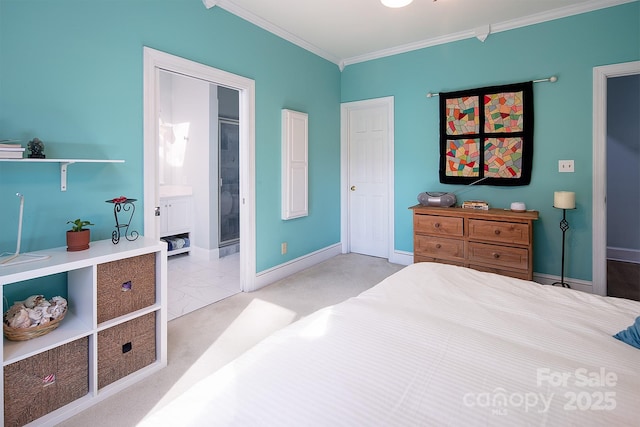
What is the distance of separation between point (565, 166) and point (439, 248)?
4.63 feet

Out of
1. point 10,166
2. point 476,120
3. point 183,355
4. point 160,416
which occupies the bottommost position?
point 183,355

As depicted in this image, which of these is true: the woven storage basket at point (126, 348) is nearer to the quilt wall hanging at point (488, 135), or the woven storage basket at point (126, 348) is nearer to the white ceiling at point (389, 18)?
the white ceiling at point (389, 18)

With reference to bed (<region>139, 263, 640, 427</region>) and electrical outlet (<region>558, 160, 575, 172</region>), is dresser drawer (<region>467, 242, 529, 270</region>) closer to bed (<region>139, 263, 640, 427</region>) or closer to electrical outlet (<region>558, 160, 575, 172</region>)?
electrical outlet (<region>558, 160, 575, 172</region>)

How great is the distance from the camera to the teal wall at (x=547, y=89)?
10.1 feet

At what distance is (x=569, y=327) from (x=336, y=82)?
405 cm

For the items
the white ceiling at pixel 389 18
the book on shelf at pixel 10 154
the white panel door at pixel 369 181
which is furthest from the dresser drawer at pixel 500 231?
the book on shelf at pixel 10 154

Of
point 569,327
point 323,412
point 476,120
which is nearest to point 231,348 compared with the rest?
point 323,412

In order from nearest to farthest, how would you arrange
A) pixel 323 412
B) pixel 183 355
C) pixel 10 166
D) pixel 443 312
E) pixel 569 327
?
pixel 323 412, pixel 569 327, pixel 443 312, pixel 10 166, pixel 183 355

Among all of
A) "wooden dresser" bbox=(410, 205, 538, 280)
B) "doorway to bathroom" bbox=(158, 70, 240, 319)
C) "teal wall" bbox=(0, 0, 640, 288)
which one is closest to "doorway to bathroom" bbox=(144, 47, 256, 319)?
"doorway to bathroom" bbox=(158, 70, 240, 319)

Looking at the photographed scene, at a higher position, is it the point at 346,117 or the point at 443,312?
the point at 346,117

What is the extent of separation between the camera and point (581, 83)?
316cm

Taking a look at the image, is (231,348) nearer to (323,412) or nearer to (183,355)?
(183,355)

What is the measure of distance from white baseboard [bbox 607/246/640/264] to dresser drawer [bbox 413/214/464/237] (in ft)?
9.05

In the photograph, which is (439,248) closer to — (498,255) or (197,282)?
(498,255)
